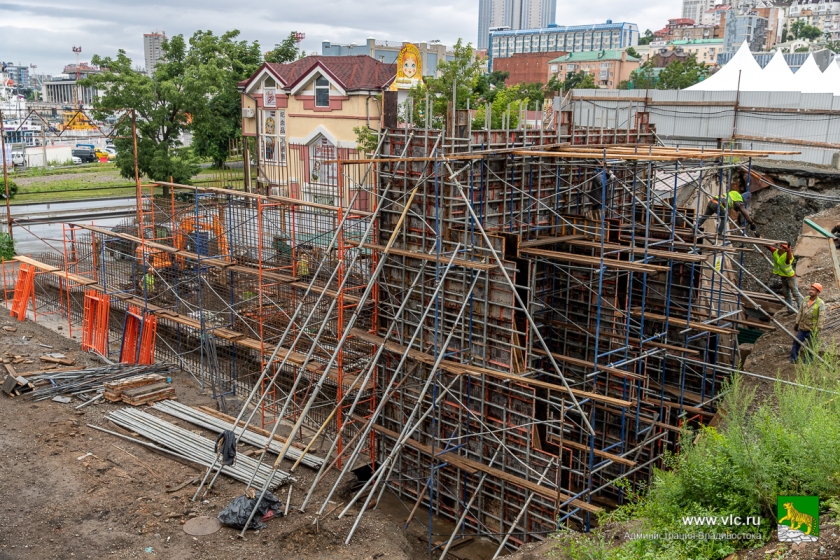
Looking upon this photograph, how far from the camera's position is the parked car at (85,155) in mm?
86562

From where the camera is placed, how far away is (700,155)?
12203 millimetres

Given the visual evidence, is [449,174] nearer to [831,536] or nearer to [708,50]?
[831,536]

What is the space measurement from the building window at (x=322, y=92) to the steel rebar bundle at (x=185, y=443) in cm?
2002

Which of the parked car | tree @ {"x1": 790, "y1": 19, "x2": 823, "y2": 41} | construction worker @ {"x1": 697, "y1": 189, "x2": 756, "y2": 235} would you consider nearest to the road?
construction worker @ {"x1": 697, "y1": 189, "x2": 756, "y2": 235}

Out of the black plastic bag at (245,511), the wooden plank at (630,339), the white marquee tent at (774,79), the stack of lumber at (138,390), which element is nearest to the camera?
the black plastic bag at (245,511)

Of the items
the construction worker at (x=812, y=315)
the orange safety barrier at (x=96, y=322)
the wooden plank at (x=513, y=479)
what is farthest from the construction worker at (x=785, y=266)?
the orange safety barrier at (x=96, y=322)

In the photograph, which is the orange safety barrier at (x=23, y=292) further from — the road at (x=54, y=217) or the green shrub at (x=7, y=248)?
the road at (x=54, y=217)

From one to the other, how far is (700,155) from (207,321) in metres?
13.7

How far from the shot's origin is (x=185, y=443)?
16500 millimetres

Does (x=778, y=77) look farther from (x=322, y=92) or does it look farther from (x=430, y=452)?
(x=430, y=452)

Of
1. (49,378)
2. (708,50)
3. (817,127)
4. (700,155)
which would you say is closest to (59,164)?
(49,378)

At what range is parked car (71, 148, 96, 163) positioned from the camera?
86.6 m

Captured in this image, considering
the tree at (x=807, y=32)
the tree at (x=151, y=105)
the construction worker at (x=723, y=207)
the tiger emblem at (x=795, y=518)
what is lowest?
the tiger emblem at (x=795, y=518)

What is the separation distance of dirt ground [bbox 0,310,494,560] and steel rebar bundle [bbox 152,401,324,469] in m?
0.26
